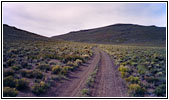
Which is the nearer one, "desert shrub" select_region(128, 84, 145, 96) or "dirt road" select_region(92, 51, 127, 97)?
"dirt road" select_region(92, 51, 127, 97)

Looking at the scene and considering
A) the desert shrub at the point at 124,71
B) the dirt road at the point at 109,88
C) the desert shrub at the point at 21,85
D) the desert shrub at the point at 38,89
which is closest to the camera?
the desert shrub at the point at 38,89

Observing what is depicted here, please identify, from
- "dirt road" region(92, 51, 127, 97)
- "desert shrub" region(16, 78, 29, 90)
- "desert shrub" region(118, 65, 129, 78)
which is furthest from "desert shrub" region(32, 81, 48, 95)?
"desert shrub" region(118, 65, 129, 78)

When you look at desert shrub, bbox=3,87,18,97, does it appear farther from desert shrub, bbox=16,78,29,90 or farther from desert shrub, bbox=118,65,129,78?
desert shrub, bbox=118,65,129,78

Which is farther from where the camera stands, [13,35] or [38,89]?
[13,35]

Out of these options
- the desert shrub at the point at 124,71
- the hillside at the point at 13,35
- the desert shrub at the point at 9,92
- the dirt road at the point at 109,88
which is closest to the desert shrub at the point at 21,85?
the desert shrub at the point at 9,92

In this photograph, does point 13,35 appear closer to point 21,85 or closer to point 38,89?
point 21,85

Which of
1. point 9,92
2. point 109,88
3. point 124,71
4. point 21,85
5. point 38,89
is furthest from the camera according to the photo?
point 124,71

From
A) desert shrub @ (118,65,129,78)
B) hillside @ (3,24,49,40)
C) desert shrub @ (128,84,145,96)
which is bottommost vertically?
desert shrub @ (128,84,145,96)

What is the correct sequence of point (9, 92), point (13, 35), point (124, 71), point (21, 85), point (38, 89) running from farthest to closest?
point (13, 35) < point (124, 71) < point (21, 85) < point (38, 89) < point (9, 92)

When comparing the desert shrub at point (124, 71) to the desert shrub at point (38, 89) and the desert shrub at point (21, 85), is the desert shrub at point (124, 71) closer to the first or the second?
the desert shrub at point (38, 89)

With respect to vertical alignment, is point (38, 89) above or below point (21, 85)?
below

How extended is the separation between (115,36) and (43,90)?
119 m

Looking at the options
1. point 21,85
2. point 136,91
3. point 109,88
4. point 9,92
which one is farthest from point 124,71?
point 9,92

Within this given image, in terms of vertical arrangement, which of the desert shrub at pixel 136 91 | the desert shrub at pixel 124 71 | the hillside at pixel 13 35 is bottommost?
the desert shrub at pixel 136 91
